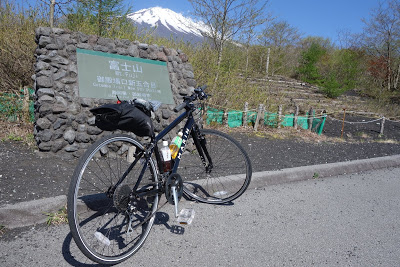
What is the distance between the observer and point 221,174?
4.20 m

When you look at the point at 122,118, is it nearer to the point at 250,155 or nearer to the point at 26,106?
the point at 250,155

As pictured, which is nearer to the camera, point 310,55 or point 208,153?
point 208,153

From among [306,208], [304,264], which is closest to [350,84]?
[306,208]

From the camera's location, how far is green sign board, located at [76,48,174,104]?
5.55 meters

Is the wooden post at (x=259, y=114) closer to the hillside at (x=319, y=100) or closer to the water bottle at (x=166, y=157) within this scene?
the hillside at (x=319, y=100)

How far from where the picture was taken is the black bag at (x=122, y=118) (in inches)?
101

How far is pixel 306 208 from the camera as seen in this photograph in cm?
407

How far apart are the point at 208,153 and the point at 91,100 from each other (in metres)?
2.62

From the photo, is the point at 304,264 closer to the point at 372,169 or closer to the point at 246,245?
the point at 246,245

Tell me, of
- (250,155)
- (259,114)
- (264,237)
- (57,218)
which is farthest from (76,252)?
(259,114)

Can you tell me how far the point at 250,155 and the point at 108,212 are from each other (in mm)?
3747

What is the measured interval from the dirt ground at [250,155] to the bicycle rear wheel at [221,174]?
1.20 meters

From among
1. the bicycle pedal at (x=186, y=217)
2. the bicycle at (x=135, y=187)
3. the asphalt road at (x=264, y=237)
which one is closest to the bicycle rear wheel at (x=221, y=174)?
the bicycle at (x=135, y=187)

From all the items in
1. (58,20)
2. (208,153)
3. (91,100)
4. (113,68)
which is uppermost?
(58,20)
